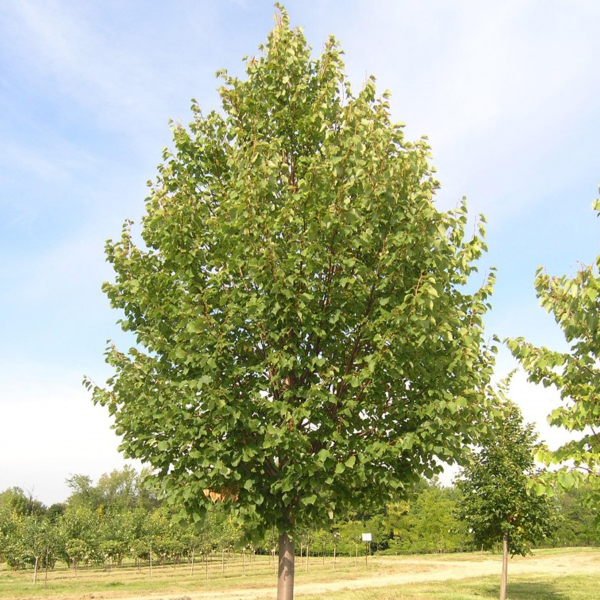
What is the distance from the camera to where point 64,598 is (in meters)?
26.9

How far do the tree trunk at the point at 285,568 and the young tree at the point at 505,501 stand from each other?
13.7 m

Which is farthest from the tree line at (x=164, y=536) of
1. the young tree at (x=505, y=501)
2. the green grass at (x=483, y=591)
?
the young tree at (x=505, y=501)

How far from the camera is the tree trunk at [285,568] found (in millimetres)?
8523

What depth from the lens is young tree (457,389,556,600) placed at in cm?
2041

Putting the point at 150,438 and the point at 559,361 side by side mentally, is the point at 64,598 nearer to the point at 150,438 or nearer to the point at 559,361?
the point at 150,438

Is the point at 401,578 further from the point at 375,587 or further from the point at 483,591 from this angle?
the point at 483,591

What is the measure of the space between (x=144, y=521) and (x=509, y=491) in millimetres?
46059

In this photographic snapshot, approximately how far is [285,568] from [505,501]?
14.8m

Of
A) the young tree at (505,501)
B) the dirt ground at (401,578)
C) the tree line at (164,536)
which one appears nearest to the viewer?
the young tree at (505,501)

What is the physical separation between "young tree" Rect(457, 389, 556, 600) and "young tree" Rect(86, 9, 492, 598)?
13.9 m

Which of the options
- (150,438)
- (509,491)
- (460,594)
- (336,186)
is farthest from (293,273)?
(460,594)

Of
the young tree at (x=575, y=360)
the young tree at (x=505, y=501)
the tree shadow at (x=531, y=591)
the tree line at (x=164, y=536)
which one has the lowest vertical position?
the tree line at (x=164, y=536)

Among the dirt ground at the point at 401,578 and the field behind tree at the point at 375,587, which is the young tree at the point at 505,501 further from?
the dirt ground at the point at 401,578

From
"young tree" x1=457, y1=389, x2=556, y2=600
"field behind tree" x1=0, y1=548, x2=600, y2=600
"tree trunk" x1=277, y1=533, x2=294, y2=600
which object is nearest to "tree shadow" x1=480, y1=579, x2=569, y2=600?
"field behind tree" x1=0, y1=548, x2=600, y2=600
